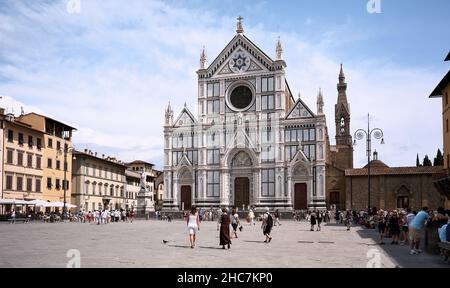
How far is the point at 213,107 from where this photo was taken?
2598 inches

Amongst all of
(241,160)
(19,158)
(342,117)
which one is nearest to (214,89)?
(241,160)

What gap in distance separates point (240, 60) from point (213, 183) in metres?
17.1

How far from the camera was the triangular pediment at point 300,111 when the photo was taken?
61844mm

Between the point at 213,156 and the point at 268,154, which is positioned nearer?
the point at 268,154

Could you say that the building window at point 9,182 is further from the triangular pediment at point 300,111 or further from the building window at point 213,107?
the triangular pediment at point 300,111

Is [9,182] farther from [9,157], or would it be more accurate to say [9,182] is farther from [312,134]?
[312,134]

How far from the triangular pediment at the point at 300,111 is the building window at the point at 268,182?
24.9 feet

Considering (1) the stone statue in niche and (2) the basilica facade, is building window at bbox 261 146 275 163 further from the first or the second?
(1) the stone statue in niche

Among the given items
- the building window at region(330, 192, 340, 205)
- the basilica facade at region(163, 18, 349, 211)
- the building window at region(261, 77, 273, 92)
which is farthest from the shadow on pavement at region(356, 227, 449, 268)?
the building window at region(261, 77, 273, 92)

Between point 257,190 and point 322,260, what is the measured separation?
4726 cm

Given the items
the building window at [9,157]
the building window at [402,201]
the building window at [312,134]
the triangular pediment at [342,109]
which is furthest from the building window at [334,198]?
the building window at [9,157]
